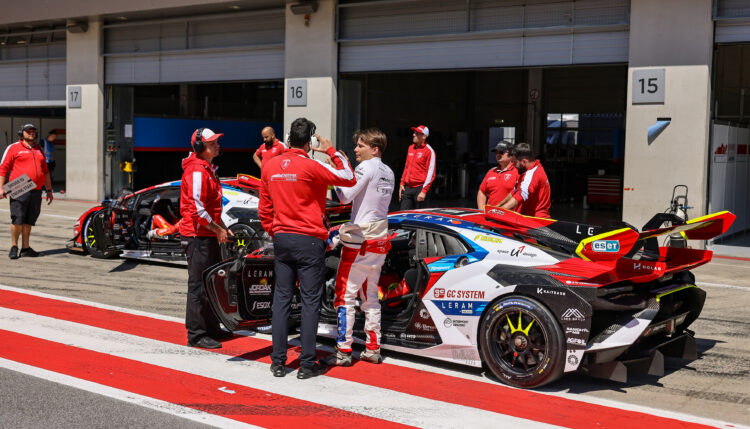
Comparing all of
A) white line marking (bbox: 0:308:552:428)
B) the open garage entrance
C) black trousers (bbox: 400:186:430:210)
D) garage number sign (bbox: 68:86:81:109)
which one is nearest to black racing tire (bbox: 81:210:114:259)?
white line marking (bbox: 0:308:552:428)

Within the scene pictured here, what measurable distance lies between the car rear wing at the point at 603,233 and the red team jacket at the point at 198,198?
93.0 inches

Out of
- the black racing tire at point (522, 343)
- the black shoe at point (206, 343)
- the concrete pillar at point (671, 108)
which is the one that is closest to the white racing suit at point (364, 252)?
the black racing tire at point (522, 343)

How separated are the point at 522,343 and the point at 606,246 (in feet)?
2.90

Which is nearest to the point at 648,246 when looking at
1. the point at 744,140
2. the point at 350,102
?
the point at 744,140

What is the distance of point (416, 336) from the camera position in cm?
629

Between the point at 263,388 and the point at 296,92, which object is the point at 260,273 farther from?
the point at 296,92

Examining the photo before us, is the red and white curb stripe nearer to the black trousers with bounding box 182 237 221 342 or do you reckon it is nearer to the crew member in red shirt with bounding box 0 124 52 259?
the black trousers with bounding box 182 237 221 342

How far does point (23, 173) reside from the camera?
460 inches

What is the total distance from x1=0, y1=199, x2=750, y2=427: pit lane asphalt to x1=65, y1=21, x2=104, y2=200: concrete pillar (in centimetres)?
701

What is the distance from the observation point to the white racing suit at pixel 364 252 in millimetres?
6188

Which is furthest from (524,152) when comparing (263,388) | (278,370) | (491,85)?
(491,85)

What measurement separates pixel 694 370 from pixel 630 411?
134cm

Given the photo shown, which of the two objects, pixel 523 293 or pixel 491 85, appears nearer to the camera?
pixel 523 293

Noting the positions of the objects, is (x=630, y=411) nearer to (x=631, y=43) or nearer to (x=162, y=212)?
(x=162, y=212)
